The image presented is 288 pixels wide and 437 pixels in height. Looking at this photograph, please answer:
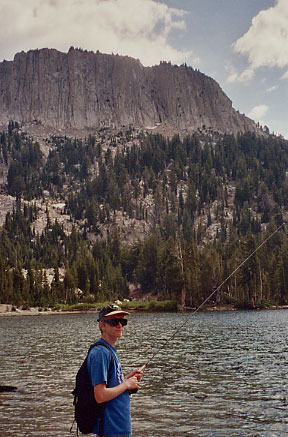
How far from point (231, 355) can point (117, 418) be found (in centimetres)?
2406

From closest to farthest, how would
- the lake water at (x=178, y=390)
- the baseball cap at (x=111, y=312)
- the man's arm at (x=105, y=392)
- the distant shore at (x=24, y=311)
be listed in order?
the man's arm at (x=105, y=392) < the baseball cap at (x=111, y=312) < the lake water at (x=178, y=390) < the distant shore at (x=24, y=311)

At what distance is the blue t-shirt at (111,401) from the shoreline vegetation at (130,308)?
91.5 metres

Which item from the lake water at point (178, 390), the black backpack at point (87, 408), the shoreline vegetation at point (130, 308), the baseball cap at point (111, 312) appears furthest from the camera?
the shoreline vegetation at point (130, 308)

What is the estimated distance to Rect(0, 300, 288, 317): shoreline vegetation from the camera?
4075 inches

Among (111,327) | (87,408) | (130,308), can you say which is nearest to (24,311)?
(130,308)

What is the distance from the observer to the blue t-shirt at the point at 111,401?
6.98m

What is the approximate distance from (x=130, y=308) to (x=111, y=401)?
4056 inches

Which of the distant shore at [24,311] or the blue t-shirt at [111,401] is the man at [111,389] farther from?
the distant shore at [24,311]

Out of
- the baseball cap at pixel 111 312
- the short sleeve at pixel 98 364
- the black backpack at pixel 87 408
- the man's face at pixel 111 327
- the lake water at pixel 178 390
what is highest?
the baseball cap at pixel 111 312

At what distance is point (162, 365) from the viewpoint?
27.4m

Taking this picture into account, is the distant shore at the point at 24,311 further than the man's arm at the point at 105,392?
Yes

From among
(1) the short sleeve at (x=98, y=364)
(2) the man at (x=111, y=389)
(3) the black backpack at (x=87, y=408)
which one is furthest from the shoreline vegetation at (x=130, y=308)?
(1) the short sleeve at (x=98, y=364)

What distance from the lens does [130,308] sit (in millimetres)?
108625

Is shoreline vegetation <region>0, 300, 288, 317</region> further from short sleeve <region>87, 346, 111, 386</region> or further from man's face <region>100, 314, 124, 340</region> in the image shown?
short sleeve <region>87, 346, 111, 386</region>
